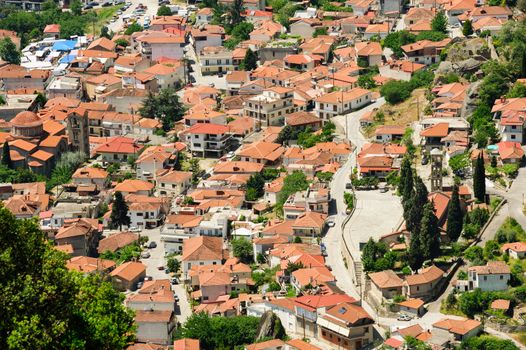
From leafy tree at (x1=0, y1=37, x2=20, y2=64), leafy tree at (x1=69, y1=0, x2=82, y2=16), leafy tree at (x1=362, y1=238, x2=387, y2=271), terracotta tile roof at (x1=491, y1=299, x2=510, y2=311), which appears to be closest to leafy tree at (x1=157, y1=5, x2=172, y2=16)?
leafy tree at (x1=69, y1=0, x2=82, y2=16)

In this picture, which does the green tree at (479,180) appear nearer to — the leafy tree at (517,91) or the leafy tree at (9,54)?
the leafy tree at (517,91)

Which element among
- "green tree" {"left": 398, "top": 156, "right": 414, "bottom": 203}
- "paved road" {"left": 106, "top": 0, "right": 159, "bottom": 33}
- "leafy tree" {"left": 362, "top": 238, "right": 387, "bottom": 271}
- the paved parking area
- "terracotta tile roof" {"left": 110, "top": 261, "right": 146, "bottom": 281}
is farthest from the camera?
"paved road" {"left": 106, "top": 0, "right": 159, "bottom": 33}

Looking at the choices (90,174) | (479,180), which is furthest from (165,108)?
(479,180)

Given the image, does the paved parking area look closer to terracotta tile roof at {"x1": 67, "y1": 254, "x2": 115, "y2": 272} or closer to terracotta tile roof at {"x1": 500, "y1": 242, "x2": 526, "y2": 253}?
terracotta tile roof at {"x1": 500, "y1": 242, "x2": 526, "y2": 253}

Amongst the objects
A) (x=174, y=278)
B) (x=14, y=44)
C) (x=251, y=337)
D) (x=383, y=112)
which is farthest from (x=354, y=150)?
(x=14, y=44)

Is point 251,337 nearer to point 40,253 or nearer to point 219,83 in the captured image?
point 40,253

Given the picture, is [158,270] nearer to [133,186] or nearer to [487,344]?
[133,186]
